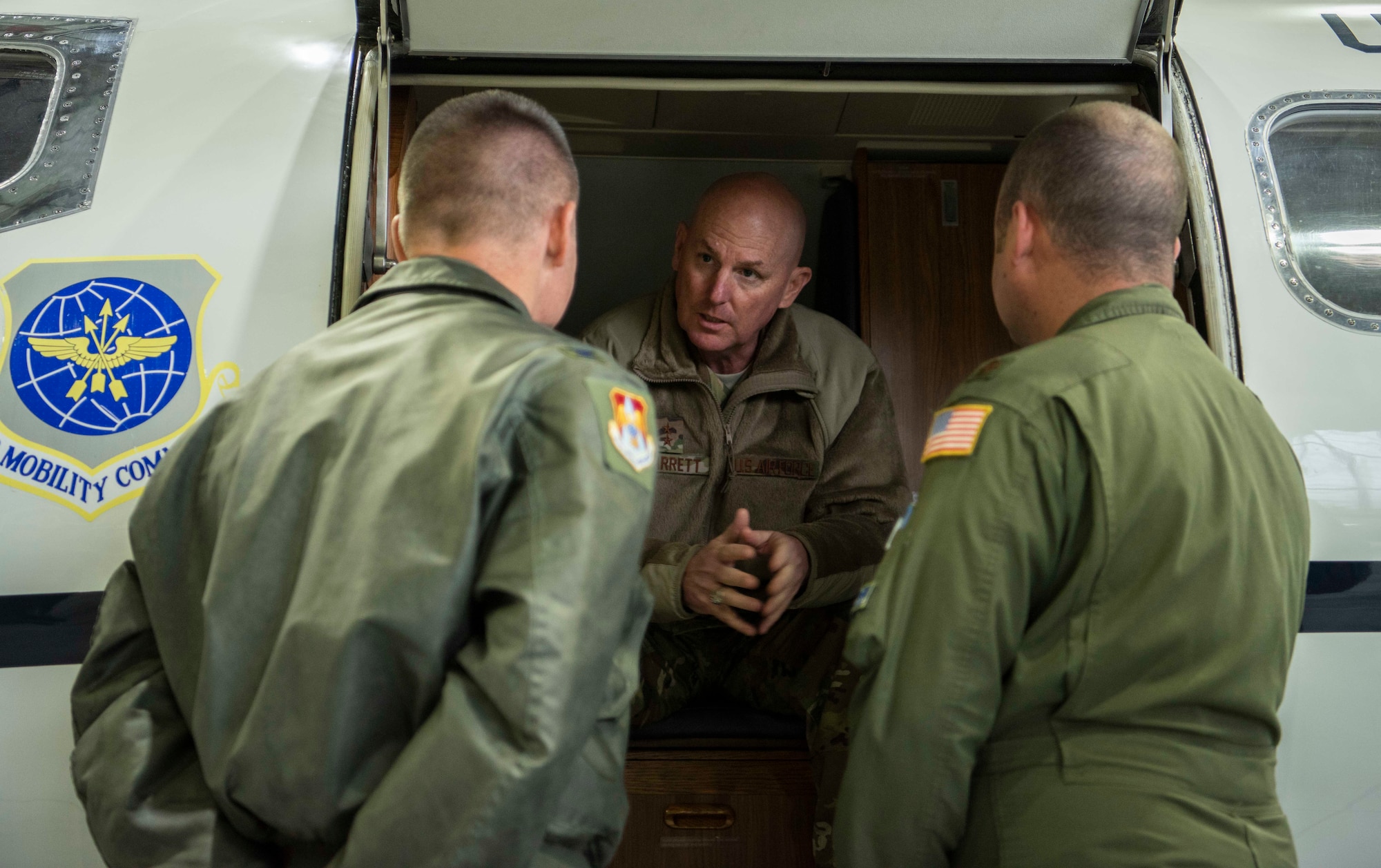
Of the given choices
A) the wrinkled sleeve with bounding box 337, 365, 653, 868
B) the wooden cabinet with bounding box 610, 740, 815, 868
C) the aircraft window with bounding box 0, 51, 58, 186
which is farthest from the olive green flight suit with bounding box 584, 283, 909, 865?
the aircraft window with bounding box 0, 51, 58, 186

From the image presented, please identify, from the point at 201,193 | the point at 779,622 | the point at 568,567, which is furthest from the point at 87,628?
the point at 779,622

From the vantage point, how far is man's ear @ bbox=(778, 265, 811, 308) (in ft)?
8.91

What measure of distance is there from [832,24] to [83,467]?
1.67 m

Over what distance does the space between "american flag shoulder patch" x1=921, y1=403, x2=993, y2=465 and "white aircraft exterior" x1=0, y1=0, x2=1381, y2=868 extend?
0.96 m

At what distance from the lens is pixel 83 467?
1.88 metres

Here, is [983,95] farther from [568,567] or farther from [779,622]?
[568,567]

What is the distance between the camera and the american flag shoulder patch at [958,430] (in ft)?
4.52

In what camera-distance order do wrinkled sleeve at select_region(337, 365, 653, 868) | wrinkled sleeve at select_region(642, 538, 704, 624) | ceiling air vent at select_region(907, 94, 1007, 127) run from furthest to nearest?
ceiling air vent at select_region(907, 94, 1007, 127)
wrinkled sleeve at select_region(642, 538, 704, 624)
wrinkled sleeve at select_region(337, 365, 653, 868)

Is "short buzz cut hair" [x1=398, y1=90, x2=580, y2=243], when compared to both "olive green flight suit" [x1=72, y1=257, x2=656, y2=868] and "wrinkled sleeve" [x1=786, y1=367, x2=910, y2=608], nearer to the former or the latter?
"olive green flight suit" [x1=72, y1=257, x2=656, y2=868]

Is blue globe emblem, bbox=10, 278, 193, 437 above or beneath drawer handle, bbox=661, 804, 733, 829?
above

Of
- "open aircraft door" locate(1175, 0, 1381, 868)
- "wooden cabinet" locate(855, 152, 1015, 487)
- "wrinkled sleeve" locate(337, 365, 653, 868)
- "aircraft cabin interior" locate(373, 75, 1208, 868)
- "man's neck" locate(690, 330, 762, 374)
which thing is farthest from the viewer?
"wooden cabinet" locate(855, 152, 1015, 487)

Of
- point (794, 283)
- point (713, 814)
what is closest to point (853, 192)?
point (794, 283)

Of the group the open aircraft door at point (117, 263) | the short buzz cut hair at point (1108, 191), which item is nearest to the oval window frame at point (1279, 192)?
the short buzz cut hair at point (1108, 191)

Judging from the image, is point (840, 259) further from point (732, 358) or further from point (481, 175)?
point (481, 175)
